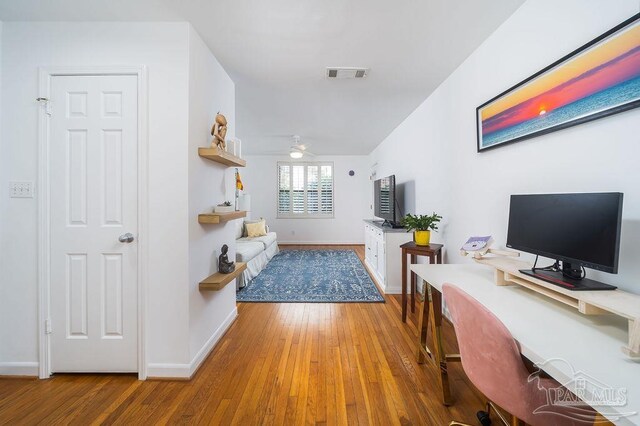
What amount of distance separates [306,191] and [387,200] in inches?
136

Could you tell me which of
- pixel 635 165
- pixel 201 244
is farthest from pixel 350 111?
pixel 635 165

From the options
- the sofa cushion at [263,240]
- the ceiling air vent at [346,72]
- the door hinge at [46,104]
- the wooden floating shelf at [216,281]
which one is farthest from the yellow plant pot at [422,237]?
→ the door hinge at [46,104]

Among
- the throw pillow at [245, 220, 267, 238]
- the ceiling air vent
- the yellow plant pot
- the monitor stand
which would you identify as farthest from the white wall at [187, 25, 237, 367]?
the throw pillow at [245, 220, 267, 238]

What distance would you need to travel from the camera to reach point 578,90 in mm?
1265

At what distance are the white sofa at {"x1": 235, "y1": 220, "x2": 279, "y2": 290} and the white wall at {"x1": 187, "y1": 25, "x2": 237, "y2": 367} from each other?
1.16m

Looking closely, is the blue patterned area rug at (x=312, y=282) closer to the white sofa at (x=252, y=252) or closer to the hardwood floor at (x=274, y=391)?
the white sofa at (x=252, y=252)

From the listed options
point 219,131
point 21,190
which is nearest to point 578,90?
point 219,131

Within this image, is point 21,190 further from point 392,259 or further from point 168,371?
point 392,259

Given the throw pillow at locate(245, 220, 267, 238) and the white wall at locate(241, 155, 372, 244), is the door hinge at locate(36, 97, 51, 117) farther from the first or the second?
the white wall at locate(241, 155, 372, 244)

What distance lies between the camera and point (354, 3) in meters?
1.59

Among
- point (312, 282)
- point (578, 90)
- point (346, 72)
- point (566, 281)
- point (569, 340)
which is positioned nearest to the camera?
point (569, 340)

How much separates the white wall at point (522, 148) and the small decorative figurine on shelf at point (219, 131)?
7.12 ft

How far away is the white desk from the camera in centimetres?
68

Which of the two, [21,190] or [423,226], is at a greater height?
[21,190]
